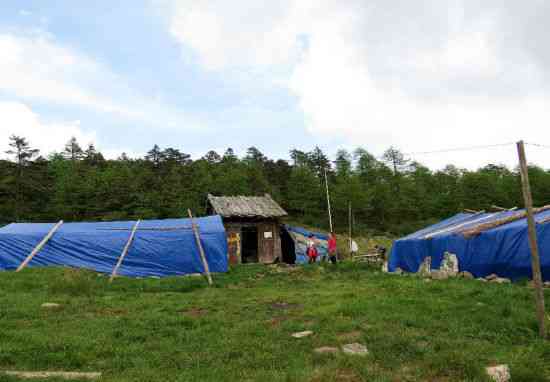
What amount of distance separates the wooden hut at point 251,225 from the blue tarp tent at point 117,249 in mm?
6566

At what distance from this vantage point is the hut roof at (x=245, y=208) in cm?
2292

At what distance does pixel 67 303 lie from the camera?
891 centimetres

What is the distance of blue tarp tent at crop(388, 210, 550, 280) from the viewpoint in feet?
35.2

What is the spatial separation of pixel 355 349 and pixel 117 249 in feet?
40.7

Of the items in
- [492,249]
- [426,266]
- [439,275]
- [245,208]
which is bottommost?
[439,275]

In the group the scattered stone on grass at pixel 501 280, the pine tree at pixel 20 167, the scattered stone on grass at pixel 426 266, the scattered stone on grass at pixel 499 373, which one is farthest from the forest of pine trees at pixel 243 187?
the scattered stone on grass at pixel 499 373

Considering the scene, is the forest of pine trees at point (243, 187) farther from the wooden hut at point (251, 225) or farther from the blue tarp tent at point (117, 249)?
the blue tarp tent at point (117, 249)

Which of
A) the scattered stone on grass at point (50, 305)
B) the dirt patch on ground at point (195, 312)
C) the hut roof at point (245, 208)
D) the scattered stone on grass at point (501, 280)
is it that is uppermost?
the hut roof at point (245, 208)

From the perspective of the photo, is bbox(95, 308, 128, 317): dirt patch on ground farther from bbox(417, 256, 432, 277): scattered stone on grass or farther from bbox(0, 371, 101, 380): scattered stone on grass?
bbox(417, 256, 432, 277): scattered stone on grass

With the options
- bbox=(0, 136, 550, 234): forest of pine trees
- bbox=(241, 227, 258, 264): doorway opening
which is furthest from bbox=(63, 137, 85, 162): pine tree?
bbox=(241, 227, 258, 264): doorway opening

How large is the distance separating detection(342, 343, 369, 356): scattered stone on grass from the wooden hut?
17.4 m

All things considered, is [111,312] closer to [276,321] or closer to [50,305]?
[50,305]

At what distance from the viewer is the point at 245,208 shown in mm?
23844

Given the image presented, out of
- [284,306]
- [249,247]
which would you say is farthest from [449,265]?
[249,247]
